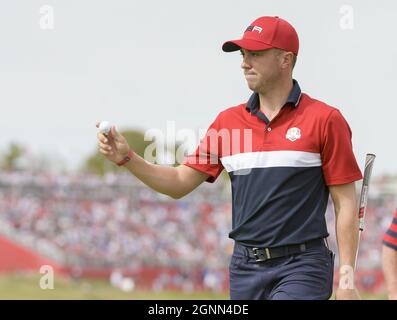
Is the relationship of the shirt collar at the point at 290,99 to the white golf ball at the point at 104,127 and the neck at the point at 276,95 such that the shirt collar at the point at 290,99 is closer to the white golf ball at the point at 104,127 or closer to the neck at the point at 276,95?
the neck at the point at 276,95

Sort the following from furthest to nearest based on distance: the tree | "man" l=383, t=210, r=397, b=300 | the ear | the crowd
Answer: the tree < the crowd < the ear < "man" l=383, t=210, r=397, b=300

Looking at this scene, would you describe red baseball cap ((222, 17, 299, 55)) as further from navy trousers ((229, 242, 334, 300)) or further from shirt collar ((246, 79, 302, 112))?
navy trousers ((229, 242, 334, 300))

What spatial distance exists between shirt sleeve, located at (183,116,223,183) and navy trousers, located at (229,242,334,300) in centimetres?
64

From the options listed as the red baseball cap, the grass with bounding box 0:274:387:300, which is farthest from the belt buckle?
the grass with bounding box 0:274:387:300

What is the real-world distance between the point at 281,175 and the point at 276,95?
601 mm

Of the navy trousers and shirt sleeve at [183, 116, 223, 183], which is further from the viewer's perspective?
shirt sleeve at [183, 116, 223, 183]

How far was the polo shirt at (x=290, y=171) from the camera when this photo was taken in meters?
5.31

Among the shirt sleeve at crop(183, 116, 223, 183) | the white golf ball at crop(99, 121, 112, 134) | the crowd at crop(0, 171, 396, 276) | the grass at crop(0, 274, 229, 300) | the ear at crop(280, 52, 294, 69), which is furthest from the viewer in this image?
the crowd at crop(0, 171, 396, 276)

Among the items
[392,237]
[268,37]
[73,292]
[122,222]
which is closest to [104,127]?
[268,37]

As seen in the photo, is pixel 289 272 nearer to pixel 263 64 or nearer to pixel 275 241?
pixel 275 241

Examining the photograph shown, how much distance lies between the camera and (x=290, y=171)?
5.34 meters

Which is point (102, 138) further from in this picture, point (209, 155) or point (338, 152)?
point (338, 152)

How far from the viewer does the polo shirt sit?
531 cm

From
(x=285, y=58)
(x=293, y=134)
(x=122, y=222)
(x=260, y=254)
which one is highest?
(x=285, y=58)
